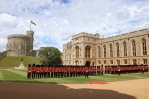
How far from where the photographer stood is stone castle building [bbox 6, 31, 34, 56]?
358ft

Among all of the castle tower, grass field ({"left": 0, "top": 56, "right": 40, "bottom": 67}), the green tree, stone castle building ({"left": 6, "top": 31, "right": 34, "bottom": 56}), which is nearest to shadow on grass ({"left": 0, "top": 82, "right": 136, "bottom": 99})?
the green tree

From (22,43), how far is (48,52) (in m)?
48.8

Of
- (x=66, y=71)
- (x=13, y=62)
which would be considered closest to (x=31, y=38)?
(x=13, y=62)

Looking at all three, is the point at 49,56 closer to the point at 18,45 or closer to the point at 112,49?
the point at 112,49

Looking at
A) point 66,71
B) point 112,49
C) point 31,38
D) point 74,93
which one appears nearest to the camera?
point 74,93

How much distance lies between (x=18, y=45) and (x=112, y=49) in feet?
223

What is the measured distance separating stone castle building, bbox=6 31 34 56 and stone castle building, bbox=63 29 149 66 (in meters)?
54.7

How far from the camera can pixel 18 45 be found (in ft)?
359

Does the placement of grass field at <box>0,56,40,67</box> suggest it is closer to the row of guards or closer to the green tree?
the green tree

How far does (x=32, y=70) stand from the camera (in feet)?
72.3

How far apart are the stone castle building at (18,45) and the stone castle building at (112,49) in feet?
179

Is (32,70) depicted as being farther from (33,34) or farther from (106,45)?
(33,34)

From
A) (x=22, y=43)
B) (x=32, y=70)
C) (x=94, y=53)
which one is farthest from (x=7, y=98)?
(x=22, y=43)

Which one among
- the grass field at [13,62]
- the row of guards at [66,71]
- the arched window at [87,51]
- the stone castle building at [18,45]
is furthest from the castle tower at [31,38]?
the row of guards at [66,71]
